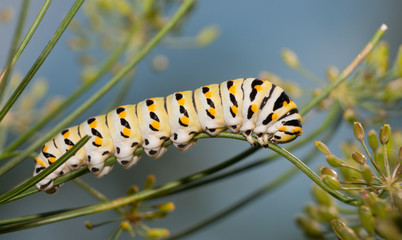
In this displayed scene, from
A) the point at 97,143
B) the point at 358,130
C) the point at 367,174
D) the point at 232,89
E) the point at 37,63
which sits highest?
the point at 37,63

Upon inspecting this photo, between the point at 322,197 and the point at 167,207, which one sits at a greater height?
the point at 167,207

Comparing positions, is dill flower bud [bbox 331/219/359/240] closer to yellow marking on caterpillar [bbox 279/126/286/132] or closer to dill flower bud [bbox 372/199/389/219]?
dill flower bud [bbox 372/199/389/219]

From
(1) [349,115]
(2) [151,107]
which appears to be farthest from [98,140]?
(1) [349,115]

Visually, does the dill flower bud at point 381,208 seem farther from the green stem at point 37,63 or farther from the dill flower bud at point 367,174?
the green stem at point 37,63

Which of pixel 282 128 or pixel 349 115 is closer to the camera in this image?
pixel 282 128

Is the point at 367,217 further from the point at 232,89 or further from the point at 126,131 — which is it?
the point at 126,131

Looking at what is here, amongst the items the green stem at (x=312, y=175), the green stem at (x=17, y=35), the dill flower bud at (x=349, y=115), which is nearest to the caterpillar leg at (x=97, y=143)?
the green stem at (x=17, y=35)

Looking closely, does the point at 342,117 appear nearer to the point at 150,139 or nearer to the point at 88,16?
the point at 150,139
